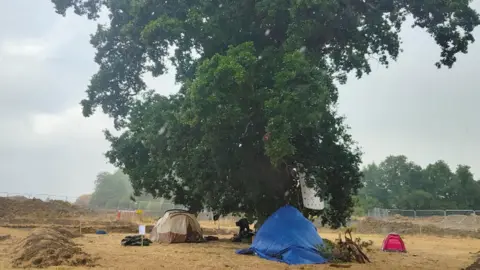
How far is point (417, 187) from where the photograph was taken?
223ft

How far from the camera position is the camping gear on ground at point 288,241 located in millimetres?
13305

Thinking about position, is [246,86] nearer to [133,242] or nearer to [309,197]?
[309,197]

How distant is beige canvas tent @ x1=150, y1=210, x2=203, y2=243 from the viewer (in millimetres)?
19919

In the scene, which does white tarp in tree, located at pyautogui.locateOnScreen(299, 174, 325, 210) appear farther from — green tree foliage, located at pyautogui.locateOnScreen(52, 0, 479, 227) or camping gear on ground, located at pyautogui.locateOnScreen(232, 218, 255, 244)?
camping gear on ground, located at pyautogui.locateOnScreen(232, 218, 255, 244)

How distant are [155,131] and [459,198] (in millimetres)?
55371

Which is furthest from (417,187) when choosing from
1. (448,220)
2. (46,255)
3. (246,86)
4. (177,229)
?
(46,255)

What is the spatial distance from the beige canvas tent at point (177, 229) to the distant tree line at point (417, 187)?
3927 centimetres

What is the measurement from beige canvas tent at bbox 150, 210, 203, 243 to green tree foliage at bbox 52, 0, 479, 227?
1705 mm

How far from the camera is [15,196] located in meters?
48.4

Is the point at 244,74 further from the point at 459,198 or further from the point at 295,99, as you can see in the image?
the point at 459,198

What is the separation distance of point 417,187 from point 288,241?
59675 millimetres

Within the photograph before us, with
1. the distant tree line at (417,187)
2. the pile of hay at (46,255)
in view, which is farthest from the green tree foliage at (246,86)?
the distant tree line at (417,187)

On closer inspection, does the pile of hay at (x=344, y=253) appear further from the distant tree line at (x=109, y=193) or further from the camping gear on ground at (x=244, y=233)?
the distant tree line at (x=109, y=193)

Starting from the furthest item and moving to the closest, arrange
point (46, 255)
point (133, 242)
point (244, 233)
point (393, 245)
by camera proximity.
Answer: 1. point (244, 233)
2. point (393, 245)
3. point (133, 242)
4. point (46, 255)
